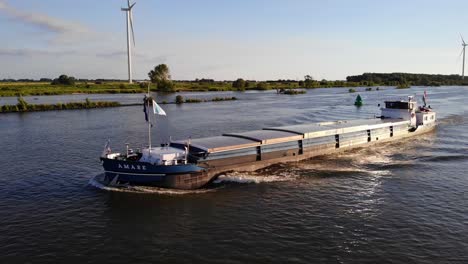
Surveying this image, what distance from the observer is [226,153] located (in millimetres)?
31328

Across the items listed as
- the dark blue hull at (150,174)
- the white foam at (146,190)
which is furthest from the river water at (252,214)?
the dark blue hull at (150,174)

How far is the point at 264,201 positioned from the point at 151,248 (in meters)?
9.30

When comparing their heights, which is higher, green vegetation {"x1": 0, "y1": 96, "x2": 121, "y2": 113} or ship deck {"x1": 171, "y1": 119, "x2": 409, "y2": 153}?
green vegetation {"x1": 0, "y1": 96, "x2": 121, "y2": 113}

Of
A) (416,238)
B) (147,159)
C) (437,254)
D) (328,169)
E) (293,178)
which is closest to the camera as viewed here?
(437,254)

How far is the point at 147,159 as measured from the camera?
2923 centimetres

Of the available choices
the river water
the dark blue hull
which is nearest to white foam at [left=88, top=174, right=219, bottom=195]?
the river water

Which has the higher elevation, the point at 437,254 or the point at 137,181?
the point at 137,181

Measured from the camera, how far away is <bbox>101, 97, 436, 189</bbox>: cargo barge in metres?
27.8

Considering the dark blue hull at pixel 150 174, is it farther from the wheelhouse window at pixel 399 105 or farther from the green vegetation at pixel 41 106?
the green vegetation at pixel 41 106

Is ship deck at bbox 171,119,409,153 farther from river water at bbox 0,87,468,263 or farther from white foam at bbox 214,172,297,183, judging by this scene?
river water at bbox 0,87,468,263

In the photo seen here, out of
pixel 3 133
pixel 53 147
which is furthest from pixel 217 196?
pixel 3 133

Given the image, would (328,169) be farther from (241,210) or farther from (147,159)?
(147,159)

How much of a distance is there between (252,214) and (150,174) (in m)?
8.10

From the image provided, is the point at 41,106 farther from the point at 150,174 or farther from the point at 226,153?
the point at 150,174
